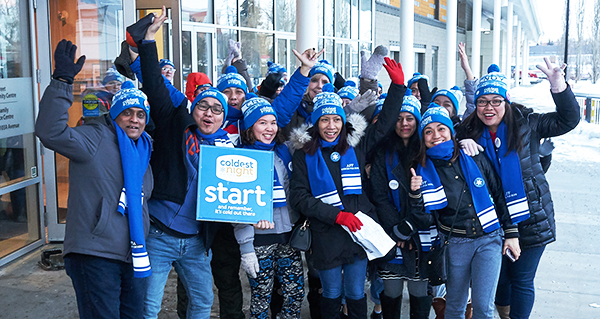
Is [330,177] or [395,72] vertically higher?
[395,72]

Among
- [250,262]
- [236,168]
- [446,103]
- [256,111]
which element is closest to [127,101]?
[236,168]

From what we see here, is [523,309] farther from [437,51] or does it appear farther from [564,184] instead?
[437,51]

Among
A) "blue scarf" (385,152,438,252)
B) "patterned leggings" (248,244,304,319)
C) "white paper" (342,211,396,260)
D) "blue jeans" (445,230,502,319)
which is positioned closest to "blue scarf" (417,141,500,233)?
"blue jeans" (445,230,502,319)

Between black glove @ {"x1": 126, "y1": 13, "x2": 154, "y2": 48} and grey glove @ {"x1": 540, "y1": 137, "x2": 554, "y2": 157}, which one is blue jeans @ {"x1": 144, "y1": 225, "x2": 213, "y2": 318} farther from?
A: grey glove @ {"x1": 540, "y1": 137, "x2": 554, "y2": 157}

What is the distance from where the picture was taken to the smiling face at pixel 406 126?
12.8ft

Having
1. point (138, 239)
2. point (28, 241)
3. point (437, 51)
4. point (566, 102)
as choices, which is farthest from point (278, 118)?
point (437, 51)

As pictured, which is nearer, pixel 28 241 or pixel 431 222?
pixel 431 222

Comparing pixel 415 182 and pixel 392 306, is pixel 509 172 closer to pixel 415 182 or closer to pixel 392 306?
pixel 415 182

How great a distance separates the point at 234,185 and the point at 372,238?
0.96 metres

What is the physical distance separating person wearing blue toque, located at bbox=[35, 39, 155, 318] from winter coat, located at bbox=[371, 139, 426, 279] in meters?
1.60

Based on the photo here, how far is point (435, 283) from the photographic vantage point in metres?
3.62

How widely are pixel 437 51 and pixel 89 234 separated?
30975mm

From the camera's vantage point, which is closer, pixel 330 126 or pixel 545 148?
pixel 330 126

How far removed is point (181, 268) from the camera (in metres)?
3.39
